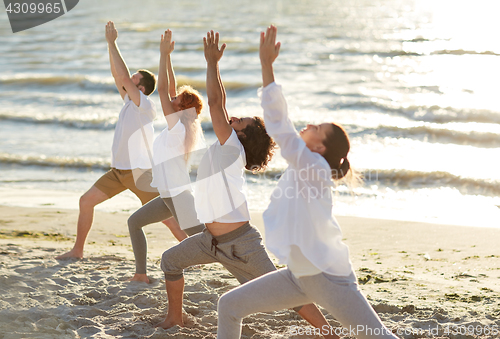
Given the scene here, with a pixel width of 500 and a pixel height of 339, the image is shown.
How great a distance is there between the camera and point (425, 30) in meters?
28.8

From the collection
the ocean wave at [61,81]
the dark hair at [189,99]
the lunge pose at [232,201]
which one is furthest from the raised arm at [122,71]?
the ocean wave at [61,81]

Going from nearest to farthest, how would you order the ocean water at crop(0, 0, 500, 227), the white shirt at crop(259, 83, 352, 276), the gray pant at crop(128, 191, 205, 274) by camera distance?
the white shirt at crop(259, 83, 352, 276)
the gray pant at crop(128, 191, 205, 274)
the ocean water at crop(0, 0, 500, 227)

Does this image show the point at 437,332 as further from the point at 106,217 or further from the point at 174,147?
the point at 106,217

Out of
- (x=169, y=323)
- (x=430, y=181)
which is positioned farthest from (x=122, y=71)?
(x=430, y=181)

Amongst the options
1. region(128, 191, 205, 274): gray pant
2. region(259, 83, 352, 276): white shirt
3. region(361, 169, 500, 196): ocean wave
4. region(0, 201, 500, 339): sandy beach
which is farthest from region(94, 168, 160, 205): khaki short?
region(361, 169, 500, 196): ocean wave

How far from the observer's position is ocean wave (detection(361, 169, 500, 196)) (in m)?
9.20

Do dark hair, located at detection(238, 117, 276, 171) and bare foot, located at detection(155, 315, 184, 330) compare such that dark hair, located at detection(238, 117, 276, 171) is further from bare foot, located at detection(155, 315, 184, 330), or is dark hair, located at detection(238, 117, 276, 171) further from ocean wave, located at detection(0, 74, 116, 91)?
ocean wave, located at detection(0, 74, 116, 91)

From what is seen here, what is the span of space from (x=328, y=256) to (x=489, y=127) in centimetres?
1170

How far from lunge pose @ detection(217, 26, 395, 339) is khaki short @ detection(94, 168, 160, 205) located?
7.78 feet

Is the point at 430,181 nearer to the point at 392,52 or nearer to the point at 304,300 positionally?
the point at 304,300

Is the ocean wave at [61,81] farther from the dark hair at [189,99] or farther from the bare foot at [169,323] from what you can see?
the bare foot at [169,323]

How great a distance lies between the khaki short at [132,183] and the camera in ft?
17.0

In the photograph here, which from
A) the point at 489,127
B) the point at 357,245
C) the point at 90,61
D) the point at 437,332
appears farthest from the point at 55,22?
the point at 437,332

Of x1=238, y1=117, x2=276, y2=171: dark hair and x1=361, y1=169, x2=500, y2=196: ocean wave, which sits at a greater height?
x1=238, y1=117, x2=276, y2=171: dark hair
